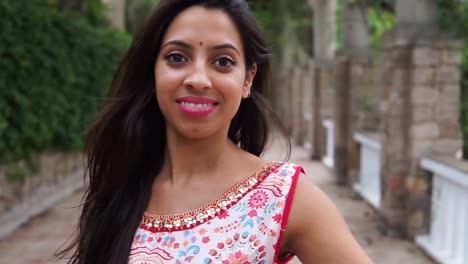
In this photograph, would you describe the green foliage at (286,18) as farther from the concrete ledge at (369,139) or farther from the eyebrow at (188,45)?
the eyebrow at (188,45)

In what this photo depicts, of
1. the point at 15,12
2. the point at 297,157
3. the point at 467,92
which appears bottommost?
the point at 297,157

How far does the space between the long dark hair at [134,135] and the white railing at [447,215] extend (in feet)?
9.73

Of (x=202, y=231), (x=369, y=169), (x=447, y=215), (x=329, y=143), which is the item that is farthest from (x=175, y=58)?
(x=329, y=143)

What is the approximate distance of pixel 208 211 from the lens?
1.15 meters

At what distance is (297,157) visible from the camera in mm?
11852

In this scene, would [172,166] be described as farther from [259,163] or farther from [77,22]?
[77,22]

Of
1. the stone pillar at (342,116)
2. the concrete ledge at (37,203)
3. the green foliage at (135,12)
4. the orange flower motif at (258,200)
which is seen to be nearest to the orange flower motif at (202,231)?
the orange flower motif at (258,200)

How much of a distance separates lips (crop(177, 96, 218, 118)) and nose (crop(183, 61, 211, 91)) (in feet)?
0.09

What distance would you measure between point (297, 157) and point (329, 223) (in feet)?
35.6

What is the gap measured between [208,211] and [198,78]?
30cm

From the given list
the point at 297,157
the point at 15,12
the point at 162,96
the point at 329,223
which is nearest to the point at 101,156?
the point at 162,96

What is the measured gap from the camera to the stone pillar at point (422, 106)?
4.77m

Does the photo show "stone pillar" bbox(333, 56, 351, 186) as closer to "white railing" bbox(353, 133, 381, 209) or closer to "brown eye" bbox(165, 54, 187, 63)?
"white railing" bbox(353, 133, 381, 209)

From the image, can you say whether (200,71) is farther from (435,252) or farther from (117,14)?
(117,14)
